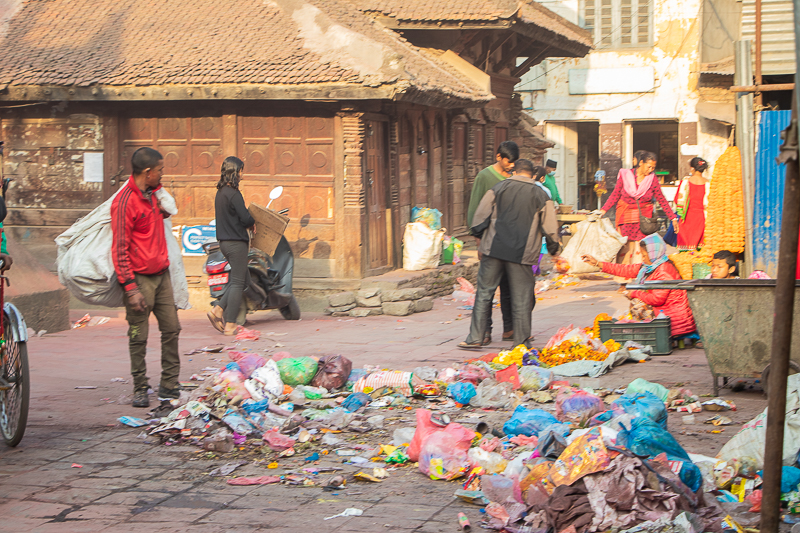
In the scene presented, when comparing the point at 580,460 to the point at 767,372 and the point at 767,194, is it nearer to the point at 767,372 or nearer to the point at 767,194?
the point at 767,372

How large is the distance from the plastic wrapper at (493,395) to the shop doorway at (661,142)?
21044 millimetres

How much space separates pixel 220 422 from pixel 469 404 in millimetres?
1933

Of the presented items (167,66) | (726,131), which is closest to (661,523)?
(167,66)

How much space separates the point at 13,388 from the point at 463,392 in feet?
10.5

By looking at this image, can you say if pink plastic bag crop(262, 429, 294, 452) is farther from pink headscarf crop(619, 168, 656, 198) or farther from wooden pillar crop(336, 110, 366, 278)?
pink headscarf crop(619, 168, 656, 198)

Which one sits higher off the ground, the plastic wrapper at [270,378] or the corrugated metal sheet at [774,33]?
the corrugated metal sheet at [774,33]

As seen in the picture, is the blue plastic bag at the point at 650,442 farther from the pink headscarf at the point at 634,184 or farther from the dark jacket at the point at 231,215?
the pink headscarf at the point at 634,184

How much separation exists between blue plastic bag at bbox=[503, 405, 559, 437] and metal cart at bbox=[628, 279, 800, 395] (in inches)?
51.4

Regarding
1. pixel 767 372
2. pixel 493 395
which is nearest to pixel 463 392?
pixel 493 395

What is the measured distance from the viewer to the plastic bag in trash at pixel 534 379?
699 cm

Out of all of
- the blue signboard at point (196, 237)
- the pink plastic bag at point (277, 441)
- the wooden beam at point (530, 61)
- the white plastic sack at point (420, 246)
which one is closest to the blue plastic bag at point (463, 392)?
the pink plastic bag at point (277, 441)

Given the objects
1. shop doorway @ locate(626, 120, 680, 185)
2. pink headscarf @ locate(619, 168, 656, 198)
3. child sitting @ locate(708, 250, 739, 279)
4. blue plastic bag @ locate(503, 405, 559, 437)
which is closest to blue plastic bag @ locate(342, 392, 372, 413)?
blue plastic bag @ locate(503, 405, 559, 437)

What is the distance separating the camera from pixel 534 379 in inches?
277

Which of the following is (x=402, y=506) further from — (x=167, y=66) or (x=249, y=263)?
(x=167, y=66)
